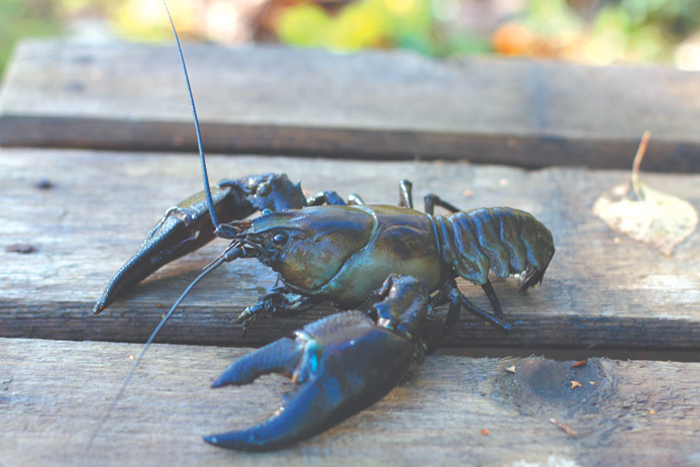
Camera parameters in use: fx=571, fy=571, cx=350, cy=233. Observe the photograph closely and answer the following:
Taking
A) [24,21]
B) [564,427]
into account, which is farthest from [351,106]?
[24,21]

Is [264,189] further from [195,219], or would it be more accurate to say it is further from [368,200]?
[368,200]

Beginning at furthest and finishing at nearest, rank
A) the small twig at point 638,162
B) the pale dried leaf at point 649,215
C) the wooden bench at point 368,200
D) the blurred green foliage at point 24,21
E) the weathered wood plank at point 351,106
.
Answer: the blurred green foliage at point 24,21 → the weathered wood plank at point 351,106 → the small twig at point 638,162 → the pale dried leaf at point 649,215 → the wooden bench at point 368,200

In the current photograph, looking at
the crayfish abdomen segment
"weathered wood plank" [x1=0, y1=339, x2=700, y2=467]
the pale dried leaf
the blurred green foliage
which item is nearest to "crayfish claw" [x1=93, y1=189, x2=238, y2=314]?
"weathered wood plank" [x1=0, y1=339, x2=700, y2=467]

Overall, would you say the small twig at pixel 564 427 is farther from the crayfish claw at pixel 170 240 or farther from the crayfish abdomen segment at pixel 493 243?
the crayfish claw at pixel 170 240

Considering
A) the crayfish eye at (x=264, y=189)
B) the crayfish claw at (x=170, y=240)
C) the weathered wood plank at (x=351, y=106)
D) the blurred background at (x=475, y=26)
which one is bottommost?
the crayfish claw at (x=170, y=240)

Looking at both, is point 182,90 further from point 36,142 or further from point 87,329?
point 87,329

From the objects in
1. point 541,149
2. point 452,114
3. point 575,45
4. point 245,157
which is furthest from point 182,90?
point 575,45

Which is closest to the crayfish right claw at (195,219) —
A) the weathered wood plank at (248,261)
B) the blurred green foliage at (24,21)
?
the weathered wood plank at (248,261)

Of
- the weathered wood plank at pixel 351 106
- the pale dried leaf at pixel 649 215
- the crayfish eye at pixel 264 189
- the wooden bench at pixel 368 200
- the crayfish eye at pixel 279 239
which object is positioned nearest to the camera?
the wooden bench at pixel 368 200

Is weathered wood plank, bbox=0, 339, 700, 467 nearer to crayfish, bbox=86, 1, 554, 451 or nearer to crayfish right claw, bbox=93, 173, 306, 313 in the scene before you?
crayfish, bbox=86, 1, 554, 451
